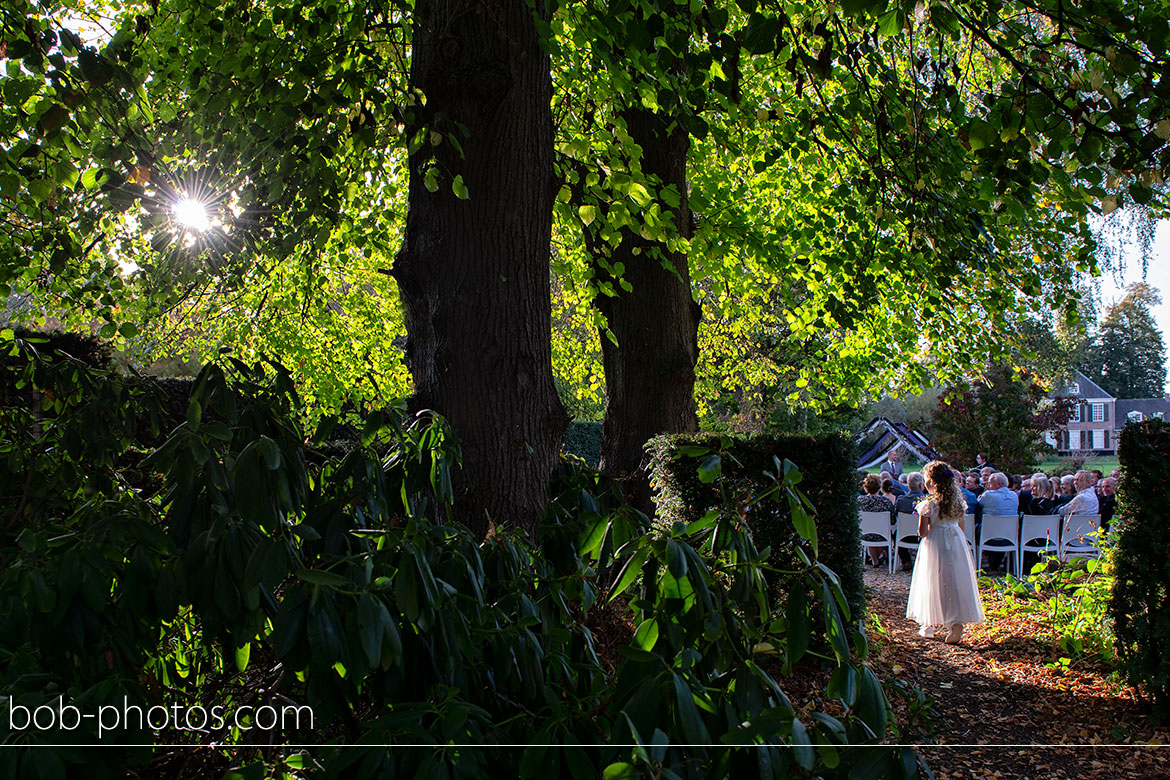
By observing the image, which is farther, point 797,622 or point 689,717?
point 797,622

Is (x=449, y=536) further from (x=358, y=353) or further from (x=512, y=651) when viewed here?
(x=358, y=353)

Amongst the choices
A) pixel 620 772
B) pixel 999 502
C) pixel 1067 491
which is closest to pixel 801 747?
pixel 620 772

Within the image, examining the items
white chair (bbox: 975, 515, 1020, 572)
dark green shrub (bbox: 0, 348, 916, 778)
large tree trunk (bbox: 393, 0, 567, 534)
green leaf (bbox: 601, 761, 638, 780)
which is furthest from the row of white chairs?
green leaf (bbox: 601, 761, 638, 780)

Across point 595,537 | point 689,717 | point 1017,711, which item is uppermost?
point 595,537

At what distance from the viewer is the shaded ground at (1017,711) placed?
182 inches

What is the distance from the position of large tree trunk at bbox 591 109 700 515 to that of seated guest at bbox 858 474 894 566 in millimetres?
4670

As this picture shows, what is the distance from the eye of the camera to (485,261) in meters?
3.34

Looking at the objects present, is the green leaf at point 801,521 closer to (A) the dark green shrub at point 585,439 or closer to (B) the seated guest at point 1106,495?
(B) the seated guest at point 1106,495

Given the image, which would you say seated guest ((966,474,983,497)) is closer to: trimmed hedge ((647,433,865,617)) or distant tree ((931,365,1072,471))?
distant tree ((931,365,1072,471))

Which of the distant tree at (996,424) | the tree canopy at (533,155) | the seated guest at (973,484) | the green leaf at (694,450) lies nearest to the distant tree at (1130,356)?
the distant tree at (996,424)

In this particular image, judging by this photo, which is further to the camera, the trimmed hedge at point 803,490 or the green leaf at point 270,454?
the trimmed hedge at point 803,490

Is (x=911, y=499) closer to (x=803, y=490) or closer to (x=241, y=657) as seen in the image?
(x=803, y=490)

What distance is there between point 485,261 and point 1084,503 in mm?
8839

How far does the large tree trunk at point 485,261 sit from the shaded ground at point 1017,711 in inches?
90.3
